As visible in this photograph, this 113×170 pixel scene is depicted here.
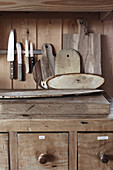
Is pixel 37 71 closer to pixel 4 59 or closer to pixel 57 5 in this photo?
pixel 4 59

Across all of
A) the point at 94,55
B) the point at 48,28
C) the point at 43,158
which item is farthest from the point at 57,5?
the point at 43,158

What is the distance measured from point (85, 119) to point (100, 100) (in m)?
0.13

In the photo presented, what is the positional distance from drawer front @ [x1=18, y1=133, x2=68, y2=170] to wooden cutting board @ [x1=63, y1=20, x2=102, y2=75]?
1.79 ft

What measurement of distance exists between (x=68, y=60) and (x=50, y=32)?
0.65 ft

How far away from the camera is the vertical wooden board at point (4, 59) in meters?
1.17

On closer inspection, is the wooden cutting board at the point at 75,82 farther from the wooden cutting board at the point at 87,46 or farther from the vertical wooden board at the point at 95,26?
the vertical wooden board at the point at 95,26

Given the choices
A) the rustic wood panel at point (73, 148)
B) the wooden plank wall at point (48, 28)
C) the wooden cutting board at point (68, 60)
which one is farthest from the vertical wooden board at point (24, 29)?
the rustic wood panel at point (73, 148)

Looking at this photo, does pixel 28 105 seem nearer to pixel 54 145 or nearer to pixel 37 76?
pixel 54 145

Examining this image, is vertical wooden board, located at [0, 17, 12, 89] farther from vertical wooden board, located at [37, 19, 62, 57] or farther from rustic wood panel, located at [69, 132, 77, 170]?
rustic wood panel, located at [69, 132, 77, 170]

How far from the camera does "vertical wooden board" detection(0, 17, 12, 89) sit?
1.17m

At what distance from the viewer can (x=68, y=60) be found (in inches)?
45.6

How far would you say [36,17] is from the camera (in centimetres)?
117

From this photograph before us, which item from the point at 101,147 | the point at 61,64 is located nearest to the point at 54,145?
the point at 101,147

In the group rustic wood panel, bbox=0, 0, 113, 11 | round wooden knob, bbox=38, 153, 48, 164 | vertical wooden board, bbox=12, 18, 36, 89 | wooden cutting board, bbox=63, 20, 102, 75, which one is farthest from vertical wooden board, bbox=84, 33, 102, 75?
round wooden knob, bbox=38, 153, 48, 164
